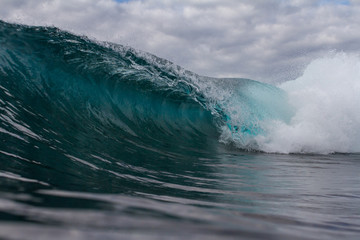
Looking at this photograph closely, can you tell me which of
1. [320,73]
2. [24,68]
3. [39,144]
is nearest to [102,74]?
[24,68]

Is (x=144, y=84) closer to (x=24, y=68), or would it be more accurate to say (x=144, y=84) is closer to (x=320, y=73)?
(x=24, y=68)

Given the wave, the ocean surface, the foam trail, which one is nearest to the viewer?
the ocean surface

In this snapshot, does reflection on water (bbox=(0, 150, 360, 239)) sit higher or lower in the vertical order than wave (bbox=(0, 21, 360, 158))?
lower

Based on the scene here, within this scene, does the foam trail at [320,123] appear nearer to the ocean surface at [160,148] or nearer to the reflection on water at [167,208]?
the ocean surface at [160,148]

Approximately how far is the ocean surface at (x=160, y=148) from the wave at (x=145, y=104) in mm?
33

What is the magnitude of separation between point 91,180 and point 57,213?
38.8 inches

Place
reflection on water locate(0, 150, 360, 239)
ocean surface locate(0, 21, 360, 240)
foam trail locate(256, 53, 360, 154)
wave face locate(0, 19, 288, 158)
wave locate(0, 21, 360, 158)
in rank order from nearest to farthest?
1. reflection on water locate(0, 150, 360, 239)
2. ocean surface locate(0, 21, 360, 240)
3. wave face locate(0, 19, 288, 158)
4. wave locate(0, 21, 360, 158)
5. foam trail locate(256, 53, 360, 154)

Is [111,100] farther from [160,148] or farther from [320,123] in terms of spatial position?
[320,123]

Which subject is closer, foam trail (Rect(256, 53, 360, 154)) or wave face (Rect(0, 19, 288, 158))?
wave face (Rect(0, 19, 288, 158))

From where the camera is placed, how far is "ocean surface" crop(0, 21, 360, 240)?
51.8 inches

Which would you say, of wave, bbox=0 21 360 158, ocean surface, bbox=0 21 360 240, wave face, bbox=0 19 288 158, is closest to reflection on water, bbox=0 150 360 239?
ocean surface, bbox=0 21 360 240

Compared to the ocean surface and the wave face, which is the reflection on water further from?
the wave face

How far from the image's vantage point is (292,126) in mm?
7762

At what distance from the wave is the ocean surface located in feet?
0.11
